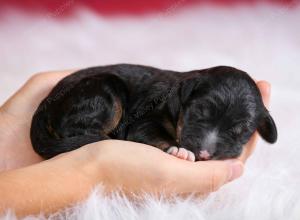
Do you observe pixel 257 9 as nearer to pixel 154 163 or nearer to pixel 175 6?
pixel 175 6

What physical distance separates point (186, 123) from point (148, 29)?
2.51 m

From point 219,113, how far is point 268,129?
439 millimetres

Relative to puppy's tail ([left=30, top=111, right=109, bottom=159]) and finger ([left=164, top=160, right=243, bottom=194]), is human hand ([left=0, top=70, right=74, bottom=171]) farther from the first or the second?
finger ([left=164, top=160, right=243, bottom=194])

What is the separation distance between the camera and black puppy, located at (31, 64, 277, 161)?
3.51 meters

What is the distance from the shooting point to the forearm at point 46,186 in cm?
300

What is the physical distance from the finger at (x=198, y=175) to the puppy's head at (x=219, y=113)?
175mm

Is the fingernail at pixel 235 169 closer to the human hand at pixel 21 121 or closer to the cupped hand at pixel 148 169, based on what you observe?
the cupped hand at pixel 148 169

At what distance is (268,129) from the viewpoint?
149 inches

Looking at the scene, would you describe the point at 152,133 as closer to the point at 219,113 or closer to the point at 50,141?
the point at 219,113

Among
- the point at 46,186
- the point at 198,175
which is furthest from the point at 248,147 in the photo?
the point at 46,186

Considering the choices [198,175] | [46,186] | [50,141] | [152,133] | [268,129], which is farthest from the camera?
[152,133]

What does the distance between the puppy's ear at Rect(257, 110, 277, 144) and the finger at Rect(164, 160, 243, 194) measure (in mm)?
519

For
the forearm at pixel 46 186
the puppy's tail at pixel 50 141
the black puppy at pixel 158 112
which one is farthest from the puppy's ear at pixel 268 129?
the forearm at pixel 46 186

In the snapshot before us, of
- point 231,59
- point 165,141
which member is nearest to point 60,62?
point 231,59
